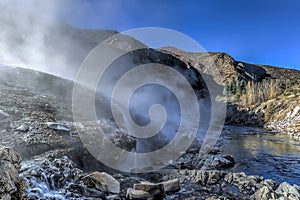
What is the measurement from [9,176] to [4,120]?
28.9 ft

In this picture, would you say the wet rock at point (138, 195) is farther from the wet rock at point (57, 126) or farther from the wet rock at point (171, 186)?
the wet rock at point (57, 126)

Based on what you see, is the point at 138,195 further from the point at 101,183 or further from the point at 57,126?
the point at 57,126

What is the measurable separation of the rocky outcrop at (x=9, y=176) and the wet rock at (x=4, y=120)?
25.0 ft

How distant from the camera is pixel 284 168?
711 inches

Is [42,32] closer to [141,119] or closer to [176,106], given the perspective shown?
[141,119]

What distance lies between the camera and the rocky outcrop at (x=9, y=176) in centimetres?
592

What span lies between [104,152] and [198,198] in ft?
22.4

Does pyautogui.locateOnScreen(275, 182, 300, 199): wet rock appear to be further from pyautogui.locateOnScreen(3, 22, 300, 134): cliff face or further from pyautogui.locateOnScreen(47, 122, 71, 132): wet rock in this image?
pyautogui.locateOnScreen(3, 22, 300, 134): cliff face

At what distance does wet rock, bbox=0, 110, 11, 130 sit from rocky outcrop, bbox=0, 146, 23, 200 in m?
7.63

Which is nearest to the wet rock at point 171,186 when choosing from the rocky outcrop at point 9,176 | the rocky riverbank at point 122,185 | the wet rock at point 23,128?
the rocky riverbank at point 122,185

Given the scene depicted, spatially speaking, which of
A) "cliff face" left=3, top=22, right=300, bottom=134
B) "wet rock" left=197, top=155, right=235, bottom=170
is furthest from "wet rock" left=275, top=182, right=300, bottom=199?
"cliff face" left=3, top=22, right=300, bottom=134

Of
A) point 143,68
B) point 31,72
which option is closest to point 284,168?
point 31,72

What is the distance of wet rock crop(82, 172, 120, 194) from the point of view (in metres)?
10.4

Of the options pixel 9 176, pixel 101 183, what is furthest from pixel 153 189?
pixel 9 176
